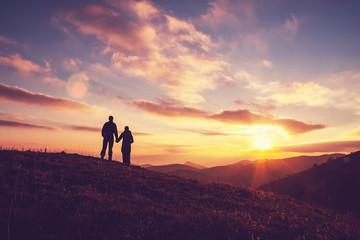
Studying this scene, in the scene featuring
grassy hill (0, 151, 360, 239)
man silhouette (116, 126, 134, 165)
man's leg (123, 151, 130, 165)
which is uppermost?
man silhouette (116, 126, 134, 165)

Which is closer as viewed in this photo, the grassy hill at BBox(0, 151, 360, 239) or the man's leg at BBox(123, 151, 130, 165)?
the grassy hill at BBox(0, 151, 360, 239)

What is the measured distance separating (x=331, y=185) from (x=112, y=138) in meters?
44.3

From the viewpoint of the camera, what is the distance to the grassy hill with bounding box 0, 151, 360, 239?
5.80 meters

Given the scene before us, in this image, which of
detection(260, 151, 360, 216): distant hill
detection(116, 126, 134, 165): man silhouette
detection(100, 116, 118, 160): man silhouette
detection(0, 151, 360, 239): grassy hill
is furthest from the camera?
detection(260, 151, 360, 216): distant hill

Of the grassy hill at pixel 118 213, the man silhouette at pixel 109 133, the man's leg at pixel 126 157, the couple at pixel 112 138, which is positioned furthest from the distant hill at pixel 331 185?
the grassy hill at pixel 118 213

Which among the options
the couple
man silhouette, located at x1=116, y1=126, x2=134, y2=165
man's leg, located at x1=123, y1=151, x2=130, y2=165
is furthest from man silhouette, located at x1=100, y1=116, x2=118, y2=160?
man's leg, located at x1=123, y1=151, x2=130, y2=165

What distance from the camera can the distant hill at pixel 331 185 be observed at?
3688 centimetres

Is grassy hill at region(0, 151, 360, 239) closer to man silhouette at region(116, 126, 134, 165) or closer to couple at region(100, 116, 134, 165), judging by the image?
couple at region(100, 116, 134, 165)

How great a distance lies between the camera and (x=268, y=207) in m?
10.8

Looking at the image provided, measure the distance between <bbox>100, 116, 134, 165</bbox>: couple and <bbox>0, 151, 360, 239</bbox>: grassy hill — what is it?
5963mm

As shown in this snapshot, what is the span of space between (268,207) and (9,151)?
15960 millimetres

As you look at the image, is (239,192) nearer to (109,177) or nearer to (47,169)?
(109,177)

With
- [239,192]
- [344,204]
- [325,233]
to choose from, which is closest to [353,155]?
[344,204]

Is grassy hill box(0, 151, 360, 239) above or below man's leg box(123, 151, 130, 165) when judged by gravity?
below
